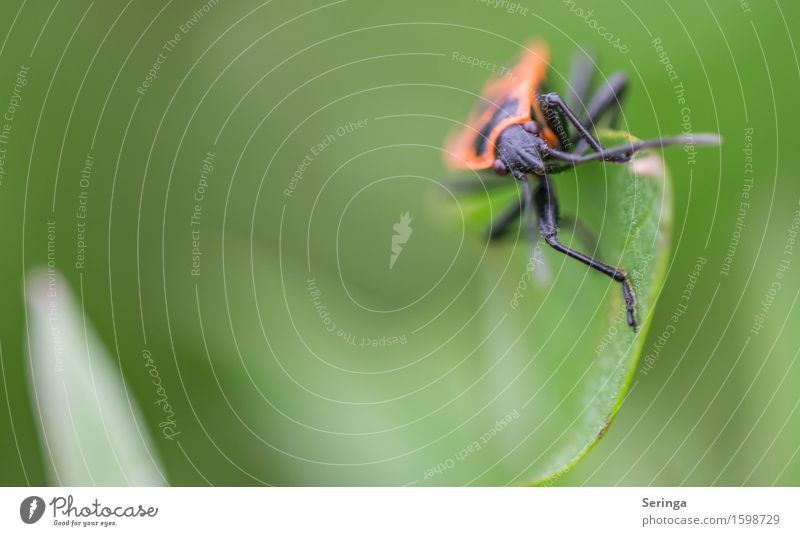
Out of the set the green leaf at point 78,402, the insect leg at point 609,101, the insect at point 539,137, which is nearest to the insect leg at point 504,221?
the insect at point 539,137

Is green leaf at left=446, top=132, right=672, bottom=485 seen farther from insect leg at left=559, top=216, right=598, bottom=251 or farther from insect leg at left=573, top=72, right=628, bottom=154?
insect leg at left=573, top=72, right=628, bottom=154

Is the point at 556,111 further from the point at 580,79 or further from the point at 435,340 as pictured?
the point at 435,340

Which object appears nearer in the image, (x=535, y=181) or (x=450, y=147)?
(x=535, y=181)

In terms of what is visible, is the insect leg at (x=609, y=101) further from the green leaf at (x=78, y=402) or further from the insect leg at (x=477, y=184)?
the green leaf at (x=78, y=402)

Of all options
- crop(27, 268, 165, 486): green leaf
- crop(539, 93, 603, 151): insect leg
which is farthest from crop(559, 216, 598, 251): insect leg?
crop(27, 268, 165, 486): green leaf

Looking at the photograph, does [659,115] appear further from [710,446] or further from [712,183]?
[710,446]
